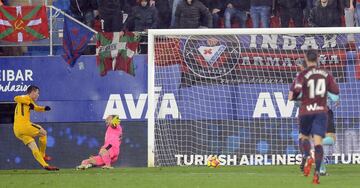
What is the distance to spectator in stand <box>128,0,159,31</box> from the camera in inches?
898

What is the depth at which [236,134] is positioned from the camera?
70.6 ft

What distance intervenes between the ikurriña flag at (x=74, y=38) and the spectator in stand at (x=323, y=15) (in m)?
4.77

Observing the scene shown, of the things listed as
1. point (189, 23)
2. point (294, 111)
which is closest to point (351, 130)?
point (294, 111)

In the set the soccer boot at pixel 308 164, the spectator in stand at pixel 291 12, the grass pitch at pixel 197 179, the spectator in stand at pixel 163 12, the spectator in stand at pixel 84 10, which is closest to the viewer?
the grass pitch at pixel 197 179

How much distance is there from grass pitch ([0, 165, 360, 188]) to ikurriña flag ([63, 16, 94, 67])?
4147mm

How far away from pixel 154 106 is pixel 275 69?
263cm

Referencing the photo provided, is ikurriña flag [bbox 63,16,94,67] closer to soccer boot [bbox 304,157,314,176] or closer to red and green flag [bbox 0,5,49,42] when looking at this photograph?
red and green flag [bbox 0,5,49,42]

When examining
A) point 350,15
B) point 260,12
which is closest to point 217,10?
point 260,12

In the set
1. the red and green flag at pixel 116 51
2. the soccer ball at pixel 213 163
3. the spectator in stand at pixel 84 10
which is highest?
the spectator in stand at pixel 84 10

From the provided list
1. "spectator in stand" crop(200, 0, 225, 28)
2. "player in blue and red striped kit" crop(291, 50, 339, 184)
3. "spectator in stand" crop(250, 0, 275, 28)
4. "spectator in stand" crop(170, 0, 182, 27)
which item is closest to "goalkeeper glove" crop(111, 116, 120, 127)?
"spectator in stand" crop(170, 0, 182, 27)

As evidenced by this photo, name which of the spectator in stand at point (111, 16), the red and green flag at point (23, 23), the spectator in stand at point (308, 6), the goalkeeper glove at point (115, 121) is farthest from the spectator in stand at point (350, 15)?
the red and green flag at point (23, 23)

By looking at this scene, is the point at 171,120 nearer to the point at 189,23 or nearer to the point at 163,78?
the point at 163,78

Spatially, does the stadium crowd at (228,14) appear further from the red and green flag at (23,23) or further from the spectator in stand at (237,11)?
the red and green flag at (23,23)

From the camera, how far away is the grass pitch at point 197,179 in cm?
1499
